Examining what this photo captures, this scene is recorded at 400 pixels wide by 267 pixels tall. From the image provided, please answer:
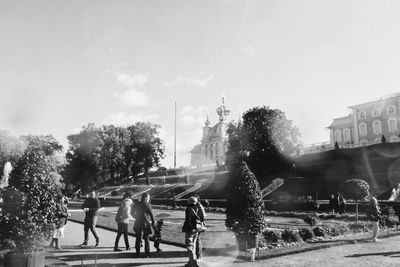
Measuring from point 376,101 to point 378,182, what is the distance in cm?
3247

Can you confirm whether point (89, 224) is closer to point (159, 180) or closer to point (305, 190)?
point (305, 190)

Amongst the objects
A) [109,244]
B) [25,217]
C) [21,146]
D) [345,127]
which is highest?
[345,127]

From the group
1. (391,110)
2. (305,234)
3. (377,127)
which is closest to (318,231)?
(305,234)

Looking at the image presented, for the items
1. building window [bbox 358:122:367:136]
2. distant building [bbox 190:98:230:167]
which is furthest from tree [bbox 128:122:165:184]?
building window [bbox 358:122:367:136]

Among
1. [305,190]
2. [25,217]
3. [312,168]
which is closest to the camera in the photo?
[25,217]

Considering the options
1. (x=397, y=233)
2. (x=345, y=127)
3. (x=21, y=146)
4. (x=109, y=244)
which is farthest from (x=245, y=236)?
(x=345, y=127)

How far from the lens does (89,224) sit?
1351cm

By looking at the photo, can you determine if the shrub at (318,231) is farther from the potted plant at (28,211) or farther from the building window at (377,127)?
the building window at (377,127)

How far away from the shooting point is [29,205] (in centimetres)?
866

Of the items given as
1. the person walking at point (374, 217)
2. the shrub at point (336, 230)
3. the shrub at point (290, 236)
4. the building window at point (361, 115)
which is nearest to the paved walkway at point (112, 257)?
the shrub at point (290, 236)

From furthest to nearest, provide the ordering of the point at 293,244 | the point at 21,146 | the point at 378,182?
1. the point at 21,146
2. the point at 378,182
3. the point at 293,244

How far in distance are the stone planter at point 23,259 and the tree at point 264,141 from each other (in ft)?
156

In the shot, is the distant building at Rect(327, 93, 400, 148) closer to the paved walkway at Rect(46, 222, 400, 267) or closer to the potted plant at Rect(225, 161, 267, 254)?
the paved walkway at Rect(46, 222, 400, 267)

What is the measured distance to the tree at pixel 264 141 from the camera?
54.7m
